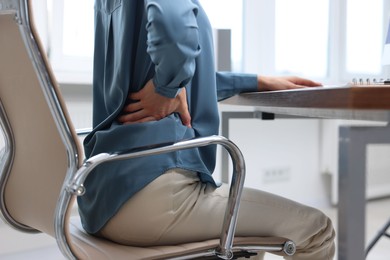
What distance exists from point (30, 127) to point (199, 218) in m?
0.39

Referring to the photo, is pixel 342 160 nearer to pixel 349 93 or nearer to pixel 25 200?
pixel 349 93

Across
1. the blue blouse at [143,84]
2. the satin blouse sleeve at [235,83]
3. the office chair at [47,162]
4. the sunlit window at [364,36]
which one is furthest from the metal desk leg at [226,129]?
the sunlit window at [364,36]

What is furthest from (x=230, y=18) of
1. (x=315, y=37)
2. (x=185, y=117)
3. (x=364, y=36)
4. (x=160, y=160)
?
(x=160, y=160)

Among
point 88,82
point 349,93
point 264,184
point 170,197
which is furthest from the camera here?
point 264,184

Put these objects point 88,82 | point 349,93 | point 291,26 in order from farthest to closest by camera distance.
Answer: point 291,26
point 88,82
point 349,93

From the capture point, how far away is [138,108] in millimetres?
1004

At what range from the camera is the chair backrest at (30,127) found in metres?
0.77

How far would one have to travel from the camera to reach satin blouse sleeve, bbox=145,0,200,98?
2.86ft

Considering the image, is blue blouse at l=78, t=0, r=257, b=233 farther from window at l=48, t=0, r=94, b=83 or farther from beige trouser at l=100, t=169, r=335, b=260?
window at l=48, t=0, r=94, b=83

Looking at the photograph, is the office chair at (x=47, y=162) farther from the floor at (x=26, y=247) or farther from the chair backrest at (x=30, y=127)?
the floor at (x=26, y=247)

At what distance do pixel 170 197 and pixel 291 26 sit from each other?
8.69 feet

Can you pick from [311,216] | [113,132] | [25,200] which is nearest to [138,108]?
[113,132]

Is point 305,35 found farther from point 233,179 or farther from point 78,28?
point 233,179

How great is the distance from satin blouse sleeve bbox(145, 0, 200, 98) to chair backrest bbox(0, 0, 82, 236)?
21cm
